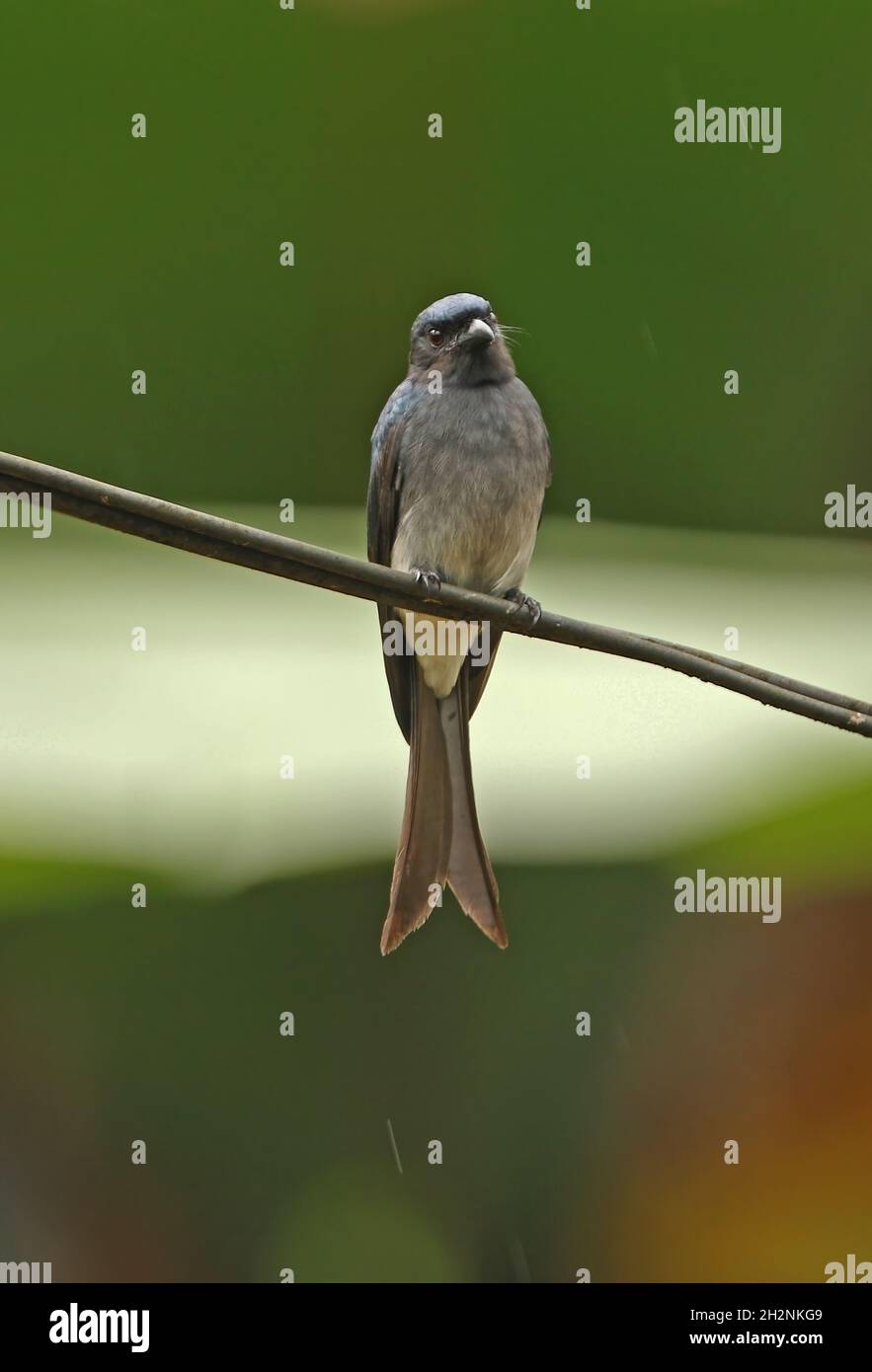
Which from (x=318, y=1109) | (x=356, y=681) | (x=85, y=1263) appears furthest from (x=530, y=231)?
(x=85, y=1263)

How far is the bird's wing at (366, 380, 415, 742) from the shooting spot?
4.65 meters

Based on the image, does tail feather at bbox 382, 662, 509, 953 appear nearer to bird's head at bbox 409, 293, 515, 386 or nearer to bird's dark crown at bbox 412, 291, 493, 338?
bird's head at bbox 409, 293, 515, 386

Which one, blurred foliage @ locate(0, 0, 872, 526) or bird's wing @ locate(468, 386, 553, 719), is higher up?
blurred foliage @ locate(0, 0, 872, 526)

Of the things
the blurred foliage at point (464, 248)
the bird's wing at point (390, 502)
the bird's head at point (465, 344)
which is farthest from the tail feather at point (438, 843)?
the blurred foliage at point (464, 248)

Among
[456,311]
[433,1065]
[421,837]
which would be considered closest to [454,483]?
[456,311]

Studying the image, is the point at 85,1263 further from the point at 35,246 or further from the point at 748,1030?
the point at 35,246

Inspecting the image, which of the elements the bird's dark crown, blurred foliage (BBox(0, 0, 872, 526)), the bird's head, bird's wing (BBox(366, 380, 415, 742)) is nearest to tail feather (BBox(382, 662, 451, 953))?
bird's wing (BBox(366, 380, 415, 742))

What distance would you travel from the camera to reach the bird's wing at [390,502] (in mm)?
4652

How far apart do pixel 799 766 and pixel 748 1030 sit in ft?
4.01

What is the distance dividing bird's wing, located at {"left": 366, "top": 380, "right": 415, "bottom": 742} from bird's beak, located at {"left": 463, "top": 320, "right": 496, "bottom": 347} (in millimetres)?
276

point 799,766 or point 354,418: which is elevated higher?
point 354,418

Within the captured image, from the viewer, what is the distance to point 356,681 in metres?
6.95

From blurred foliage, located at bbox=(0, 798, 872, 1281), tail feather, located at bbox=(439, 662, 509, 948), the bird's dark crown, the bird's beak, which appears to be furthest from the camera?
blurred foliage, located at bbox=(0, 798, 872, 1281)

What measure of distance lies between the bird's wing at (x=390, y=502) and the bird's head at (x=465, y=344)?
0.16 metres
